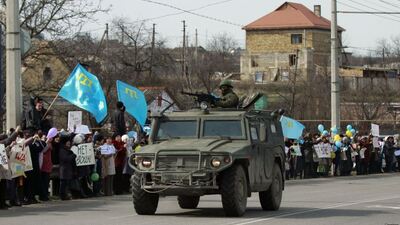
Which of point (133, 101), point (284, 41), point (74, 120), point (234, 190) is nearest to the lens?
point (234, 190)

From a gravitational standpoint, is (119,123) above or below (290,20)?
below

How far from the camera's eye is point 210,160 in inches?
637

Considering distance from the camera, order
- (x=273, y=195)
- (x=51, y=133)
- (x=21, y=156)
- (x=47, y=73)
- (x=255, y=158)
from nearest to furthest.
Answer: (x=255, y=158) → (x=273, y=195) → (x=21, y=156) → (x=51, y=133) → (x=47, y=73)

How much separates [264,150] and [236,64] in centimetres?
10293

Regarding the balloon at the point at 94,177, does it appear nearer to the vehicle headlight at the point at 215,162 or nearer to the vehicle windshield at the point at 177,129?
the vehicle windshield at the point at 177,129

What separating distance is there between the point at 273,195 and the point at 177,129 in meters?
2.56

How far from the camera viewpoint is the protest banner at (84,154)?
73.7 ft

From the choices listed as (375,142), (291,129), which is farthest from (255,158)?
(375,142)

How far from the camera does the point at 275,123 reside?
19484 millimetres

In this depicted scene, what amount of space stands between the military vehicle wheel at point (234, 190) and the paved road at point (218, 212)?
24 cm

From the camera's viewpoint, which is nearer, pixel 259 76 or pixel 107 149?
pixel 107 149

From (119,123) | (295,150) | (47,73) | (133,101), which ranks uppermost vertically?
(47,73)

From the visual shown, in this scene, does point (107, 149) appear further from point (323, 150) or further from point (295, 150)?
point (323, 150)

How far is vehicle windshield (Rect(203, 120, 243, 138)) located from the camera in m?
17.5
